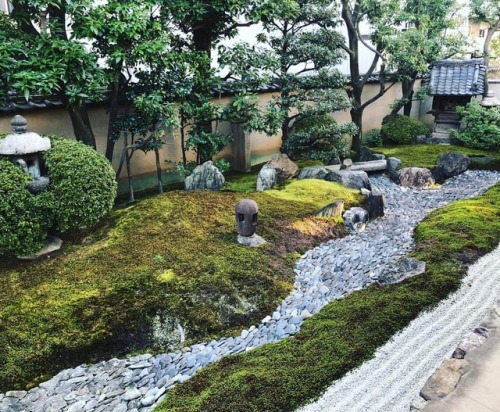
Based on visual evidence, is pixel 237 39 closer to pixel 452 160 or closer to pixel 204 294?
pixel 452 160

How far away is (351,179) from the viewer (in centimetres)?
966

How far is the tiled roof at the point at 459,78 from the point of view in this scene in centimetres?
1388

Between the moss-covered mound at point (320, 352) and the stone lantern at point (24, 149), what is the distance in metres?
3.51

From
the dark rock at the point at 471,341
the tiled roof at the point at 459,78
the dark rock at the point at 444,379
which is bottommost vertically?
the dark rock at the point at 444,379

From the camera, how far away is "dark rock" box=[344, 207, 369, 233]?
7891mm

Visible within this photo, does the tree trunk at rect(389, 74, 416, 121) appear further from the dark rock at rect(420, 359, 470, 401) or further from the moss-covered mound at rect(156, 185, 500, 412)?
the dark rock at rect(420, 359, 470, 401)

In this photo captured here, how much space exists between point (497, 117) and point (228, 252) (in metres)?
10.7

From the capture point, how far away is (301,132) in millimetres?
10836

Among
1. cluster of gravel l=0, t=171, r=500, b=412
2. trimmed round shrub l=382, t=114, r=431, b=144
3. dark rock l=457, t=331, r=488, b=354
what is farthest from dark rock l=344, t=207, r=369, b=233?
trimmed round shrub l=382, t=114, r=431, b=144

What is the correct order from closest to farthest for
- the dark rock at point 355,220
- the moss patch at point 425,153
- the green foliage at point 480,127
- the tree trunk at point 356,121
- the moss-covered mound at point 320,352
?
1. the moss-covered mound at point 320,352
2. the dark rock at point 355,220
3. the moss patch at point 425,153
4. the green foliage at point 480,127
5. the tree trunk at point 356,121

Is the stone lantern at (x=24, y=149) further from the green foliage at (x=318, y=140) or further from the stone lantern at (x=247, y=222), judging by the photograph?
the green foliage at (x=318, y=140)

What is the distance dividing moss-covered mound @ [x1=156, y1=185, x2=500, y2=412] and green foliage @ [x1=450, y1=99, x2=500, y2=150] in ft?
25.7


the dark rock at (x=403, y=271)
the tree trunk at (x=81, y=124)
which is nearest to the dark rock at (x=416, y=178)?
the dark rock at (x=403, y=271)

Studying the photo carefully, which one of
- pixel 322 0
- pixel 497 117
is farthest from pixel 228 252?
pixel 497 117
